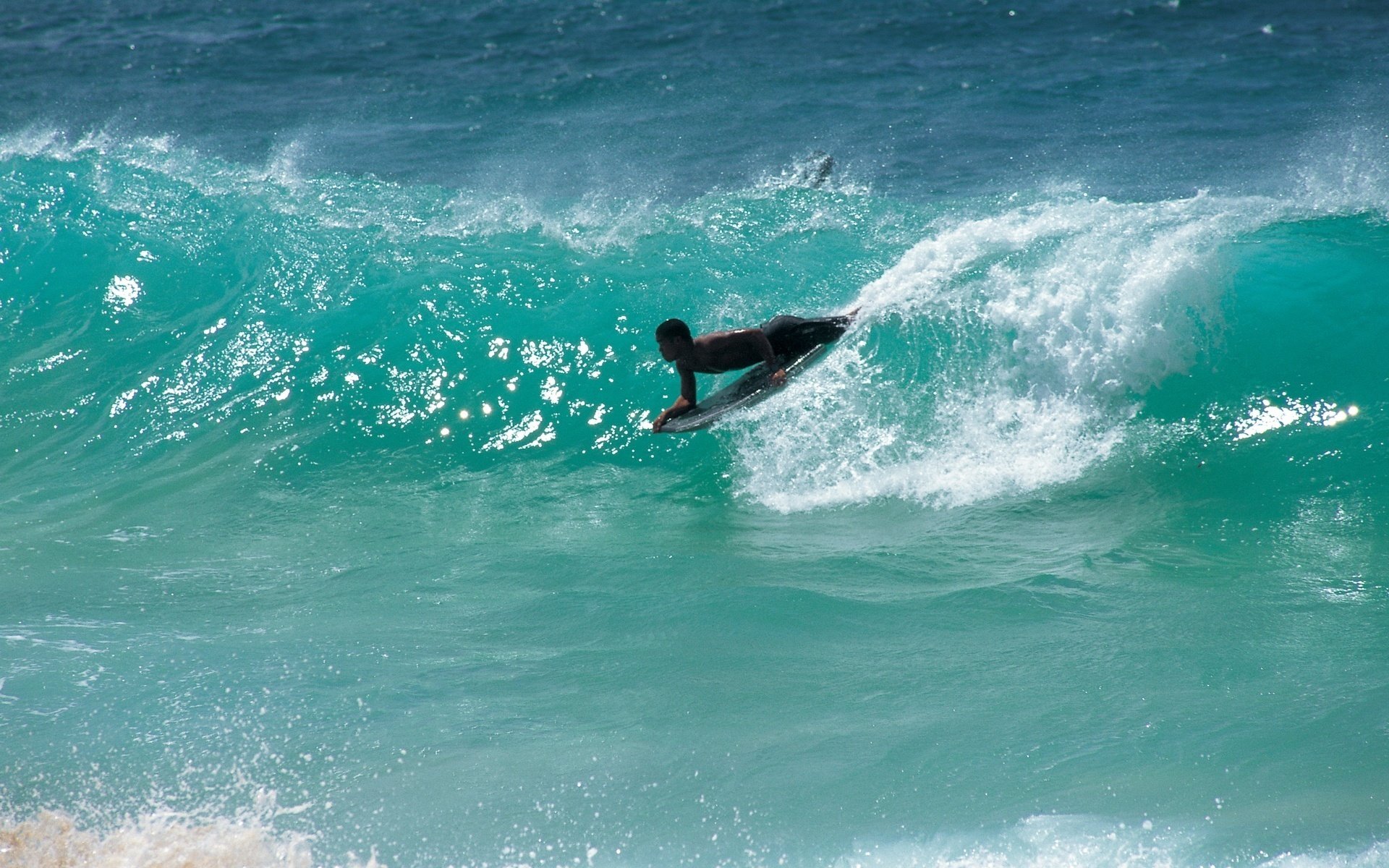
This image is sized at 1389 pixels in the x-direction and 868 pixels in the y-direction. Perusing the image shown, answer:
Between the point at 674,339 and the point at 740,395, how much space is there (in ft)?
2.42

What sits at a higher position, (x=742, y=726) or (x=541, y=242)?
(x=541, y=242)

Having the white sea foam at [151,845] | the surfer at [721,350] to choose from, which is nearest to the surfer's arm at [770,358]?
the surfer at [721,350]

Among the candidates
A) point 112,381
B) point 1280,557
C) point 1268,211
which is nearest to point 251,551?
point 112,381

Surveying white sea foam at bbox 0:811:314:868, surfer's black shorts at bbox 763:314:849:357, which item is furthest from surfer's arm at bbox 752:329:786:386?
white sea foam at bbox 0:811:314:868

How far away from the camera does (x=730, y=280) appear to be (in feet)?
36.8

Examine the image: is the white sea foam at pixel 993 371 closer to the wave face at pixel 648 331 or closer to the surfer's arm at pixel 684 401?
the wave face at pixel 648 331

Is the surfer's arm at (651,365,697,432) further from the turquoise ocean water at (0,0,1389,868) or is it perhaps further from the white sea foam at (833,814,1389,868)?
the white sea foam at (833,814,1389,868)

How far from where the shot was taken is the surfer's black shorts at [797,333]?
7.82 meters

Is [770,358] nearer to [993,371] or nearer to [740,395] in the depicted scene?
[740,395]

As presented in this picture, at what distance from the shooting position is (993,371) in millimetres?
8734

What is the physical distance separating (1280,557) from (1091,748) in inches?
99.8

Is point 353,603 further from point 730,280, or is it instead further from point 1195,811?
point 730,280

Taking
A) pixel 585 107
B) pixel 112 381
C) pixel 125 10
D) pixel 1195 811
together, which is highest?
pixel 125 10

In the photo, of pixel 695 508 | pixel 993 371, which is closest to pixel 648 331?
pixel 695 508
